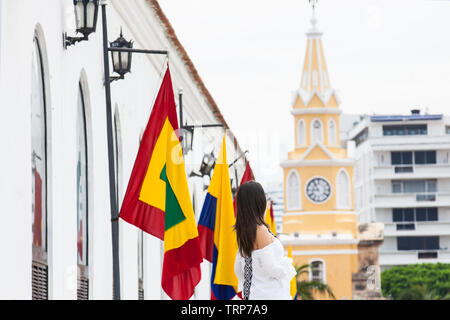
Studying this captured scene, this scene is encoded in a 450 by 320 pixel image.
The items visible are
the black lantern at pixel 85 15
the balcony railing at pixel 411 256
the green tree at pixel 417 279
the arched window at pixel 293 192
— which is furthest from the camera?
the balcony railing at pixel 411 256

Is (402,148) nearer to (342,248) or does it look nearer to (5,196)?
(342,248)

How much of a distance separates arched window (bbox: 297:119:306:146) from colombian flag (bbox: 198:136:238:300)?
62145 mm

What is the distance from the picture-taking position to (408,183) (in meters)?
99.1

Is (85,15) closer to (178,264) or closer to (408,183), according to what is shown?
(178,264)

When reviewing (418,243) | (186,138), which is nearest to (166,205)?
(186,138)

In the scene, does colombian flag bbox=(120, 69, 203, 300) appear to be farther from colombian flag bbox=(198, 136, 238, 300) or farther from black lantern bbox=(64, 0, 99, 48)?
colombian flag bbox=(198, 136, 238, 300)

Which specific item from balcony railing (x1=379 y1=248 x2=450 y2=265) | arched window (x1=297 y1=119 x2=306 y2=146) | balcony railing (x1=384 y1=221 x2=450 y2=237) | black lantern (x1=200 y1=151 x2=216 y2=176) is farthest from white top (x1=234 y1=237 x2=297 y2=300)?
balcony railing (x1=384 y1=221 x2=450 y2=237)

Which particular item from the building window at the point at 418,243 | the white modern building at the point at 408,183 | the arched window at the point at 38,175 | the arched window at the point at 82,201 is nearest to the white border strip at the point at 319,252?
the white modern building at the point at 408,183

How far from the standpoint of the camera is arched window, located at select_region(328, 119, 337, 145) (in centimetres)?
7575

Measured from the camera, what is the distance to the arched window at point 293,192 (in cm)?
7575

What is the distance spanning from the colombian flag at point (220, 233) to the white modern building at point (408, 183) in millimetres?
81269

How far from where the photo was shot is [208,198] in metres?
13.6

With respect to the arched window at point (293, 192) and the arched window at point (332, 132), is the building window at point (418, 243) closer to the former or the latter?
the arched window at point (293, 192)
